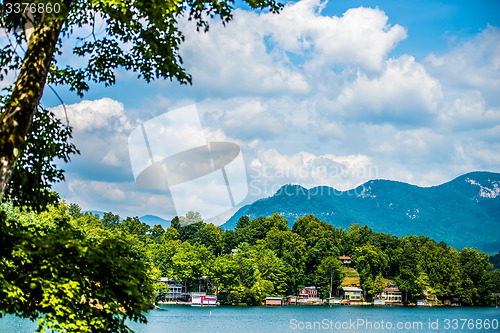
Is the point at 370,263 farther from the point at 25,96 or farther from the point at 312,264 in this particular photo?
the point at 25,96

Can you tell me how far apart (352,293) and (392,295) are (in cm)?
746

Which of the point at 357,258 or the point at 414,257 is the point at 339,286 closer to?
the point at 357,258

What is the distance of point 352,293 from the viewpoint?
301ft

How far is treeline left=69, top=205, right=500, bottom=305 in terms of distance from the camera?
251ft

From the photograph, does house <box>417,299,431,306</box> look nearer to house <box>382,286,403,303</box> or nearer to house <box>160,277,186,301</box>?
house <box>382,286,403,303</box>

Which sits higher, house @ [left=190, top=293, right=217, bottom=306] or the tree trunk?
the tree trunk

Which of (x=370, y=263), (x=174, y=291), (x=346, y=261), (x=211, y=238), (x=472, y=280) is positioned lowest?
(x=174, y=291)

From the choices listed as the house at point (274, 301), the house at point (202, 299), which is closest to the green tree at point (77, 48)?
the house at point (202, 299)

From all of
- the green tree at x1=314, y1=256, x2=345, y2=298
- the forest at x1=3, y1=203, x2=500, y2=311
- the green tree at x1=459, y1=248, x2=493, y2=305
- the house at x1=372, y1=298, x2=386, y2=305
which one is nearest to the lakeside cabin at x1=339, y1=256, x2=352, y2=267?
the forest at x1=3, y1=203, x2=500, y2=311

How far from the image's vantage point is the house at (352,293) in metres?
91.5

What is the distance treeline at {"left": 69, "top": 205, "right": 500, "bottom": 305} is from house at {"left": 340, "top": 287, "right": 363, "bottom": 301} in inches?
67.3

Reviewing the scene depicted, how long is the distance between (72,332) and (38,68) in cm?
364

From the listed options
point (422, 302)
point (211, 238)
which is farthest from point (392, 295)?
point (211, 238)

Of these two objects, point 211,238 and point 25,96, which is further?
point 211,238
